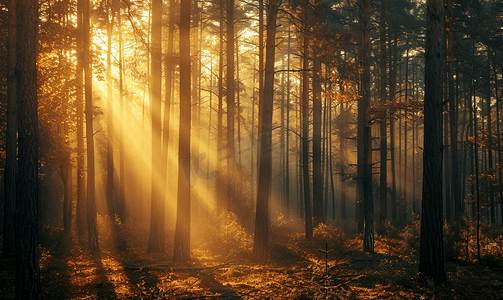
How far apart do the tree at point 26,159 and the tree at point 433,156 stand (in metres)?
8.41

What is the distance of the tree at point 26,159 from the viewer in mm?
6359

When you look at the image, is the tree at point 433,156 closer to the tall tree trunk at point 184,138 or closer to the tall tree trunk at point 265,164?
the tall tree trunk at point 265,164

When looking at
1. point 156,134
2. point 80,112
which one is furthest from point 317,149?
point 80,112

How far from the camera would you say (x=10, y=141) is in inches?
440

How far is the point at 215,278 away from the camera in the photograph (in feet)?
31.5

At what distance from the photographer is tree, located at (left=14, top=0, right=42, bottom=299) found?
6.36m

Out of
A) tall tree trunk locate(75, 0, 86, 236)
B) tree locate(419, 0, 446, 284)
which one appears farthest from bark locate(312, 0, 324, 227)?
tall tree trunk locate(75, 0, 86, 236)

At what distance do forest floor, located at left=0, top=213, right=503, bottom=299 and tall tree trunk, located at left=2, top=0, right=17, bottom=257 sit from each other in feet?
2.87

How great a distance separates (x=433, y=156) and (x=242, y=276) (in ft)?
20.2

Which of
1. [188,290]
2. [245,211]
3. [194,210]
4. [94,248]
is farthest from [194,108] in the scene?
[188,290]

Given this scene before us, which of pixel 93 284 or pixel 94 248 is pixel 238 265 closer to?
pixel 93 284

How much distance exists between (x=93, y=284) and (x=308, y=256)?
7962 mm

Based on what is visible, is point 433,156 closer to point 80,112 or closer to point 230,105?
point 230,105

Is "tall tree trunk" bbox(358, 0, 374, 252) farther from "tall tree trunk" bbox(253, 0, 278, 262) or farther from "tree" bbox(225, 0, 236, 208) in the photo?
"tree" bbox(225, 0, 236, 208)
